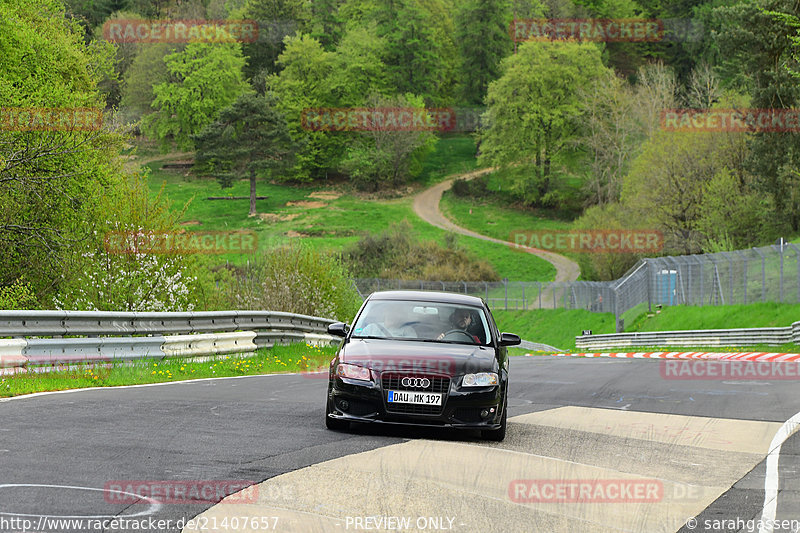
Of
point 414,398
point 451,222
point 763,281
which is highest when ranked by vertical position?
point 414,398

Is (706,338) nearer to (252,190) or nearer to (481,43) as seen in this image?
(252,190)

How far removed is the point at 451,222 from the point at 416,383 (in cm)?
9103

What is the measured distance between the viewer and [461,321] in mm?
11570

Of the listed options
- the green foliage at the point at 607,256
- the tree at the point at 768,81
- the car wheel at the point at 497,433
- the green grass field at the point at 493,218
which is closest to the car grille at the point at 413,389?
the car wheel at the point at 497,433

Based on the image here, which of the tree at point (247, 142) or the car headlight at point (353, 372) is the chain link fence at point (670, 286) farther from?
the tree at point (247, 142)

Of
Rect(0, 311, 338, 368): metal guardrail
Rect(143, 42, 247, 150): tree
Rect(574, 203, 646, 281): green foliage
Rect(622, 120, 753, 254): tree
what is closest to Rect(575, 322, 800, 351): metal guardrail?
Rect(622, 120, 753, 254): tree

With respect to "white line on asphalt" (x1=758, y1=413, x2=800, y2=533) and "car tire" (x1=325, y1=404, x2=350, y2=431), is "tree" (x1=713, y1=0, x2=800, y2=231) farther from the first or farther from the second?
"car tire" (x1=325, y1=404, x2=350, y2=431)

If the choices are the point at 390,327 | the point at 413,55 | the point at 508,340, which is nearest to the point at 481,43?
the point at 413,55

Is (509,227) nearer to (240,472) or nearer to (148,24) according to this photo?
(148,24)

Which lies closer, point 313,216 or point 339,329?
point 339,329

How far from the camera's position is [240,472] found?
7.60 metres

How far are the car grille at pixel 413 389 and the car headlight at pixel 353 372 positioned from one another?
0.58ft

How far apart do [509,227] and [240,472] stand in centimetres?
9299

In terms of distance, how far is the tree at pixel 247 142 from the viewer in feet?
357
